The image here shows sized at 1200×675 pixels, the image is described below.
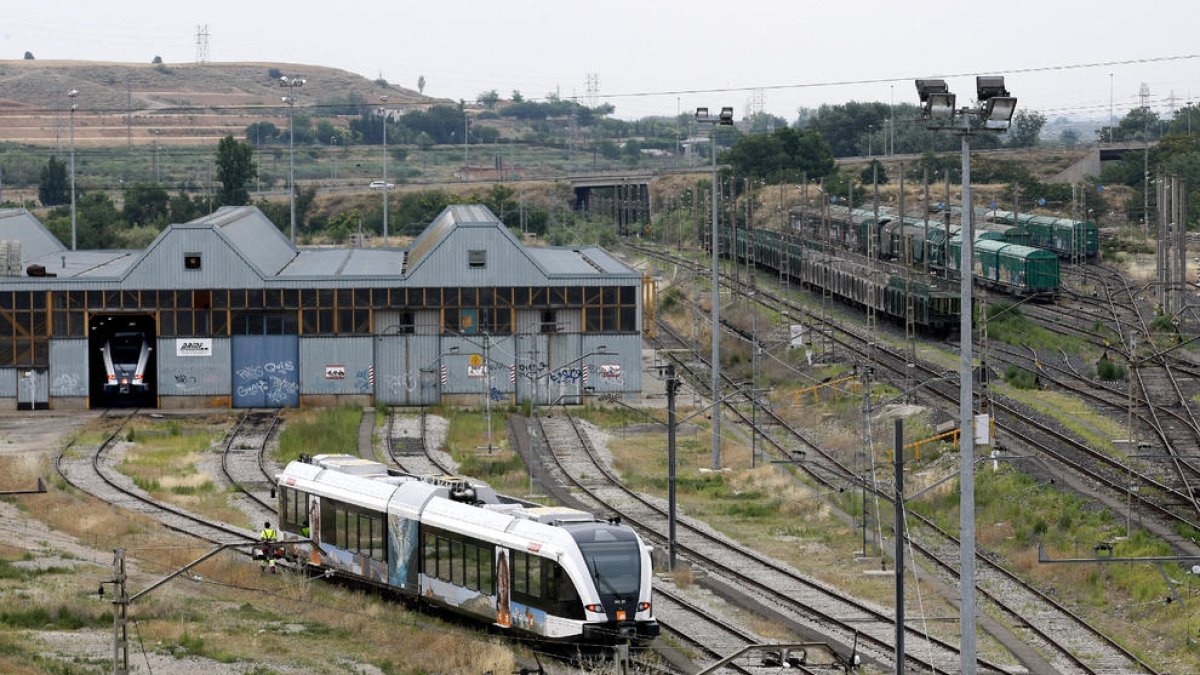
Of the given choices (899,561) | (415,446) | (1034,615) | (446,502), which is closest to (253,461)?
(415,446)

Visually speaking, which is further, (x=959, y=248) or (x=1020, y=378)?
(x=959, y=248)

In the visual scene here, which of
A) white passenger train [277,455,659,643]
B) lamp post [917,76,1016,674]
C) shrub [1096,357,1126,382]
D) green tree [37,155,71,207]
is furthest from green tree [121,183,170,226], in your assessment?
lamp post [917,76,1016,674]

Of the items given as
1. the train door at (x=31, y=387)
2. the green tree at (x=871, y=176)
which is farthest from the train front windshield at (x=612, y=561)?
the green tree at (x=871, y=176)

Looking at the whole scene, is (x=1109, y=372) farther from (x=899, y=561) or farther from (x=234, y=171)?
(x=234, y=171)

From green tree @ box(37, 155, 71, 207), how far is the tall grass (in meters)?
106

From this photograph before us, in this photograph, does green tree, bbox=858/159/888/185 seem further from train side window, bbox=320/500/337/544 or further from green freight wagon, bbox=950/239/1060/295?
train side window, bbox=320/500/337/544

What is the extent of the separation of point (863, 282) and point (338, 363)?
28.6 metres

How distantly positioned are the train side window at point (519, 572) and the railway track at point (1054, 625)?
29.6 feet

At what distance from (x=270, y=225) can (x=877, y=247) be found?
34.8 m

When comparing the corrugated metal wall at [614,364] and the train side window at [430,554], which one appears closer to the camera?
the train side window at [430,554]

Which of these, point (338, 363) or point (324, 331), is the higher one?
point (324, 331)

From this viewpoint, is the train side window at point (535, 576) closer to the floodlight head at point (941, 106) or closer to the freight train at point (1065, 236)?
the floodlight head at point (941, 106)

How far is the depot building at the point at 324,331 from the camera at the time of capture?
68.2 metres

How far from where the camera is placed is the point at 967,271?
83.8 feet
